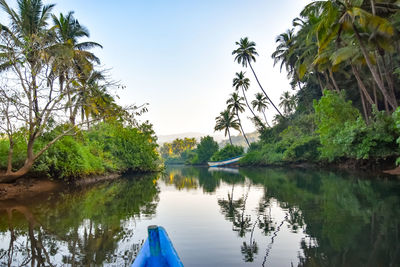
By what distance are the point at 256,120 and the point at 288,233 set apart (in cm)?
4291

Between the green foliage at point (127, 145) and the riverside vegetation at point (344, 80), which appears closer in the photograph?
the riverside vegetation at point (344, 80)

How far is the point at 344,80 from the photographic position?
2953 centimetres

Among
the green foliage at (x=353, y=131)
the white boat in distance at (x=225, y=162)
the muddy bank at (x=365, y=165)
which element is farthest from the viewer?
the white boat in distance at (x=225, y=162)

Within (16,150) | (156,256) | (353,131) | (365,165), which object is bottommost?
(365,165)

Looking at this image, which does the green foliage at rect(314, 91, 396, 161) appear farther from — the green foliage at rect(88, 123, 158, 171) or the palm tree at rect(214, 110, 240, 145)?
the palm tree at rect(214, 110, 240, 145)

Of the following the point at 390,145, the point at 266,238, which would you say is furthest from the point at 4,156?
the point at 390,145

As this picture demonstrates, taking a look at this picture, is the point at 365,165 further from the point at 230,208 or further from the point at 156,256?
the point at 156,256

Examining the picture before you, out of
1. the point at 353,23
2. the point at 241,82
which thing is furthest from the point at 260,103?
the point at 353,23

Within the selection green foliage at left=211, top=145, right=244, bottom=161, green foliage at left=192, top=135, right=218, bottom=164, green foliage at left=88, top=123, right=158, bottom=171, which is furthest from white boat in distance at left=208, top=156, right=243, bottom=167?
green foliage at left=88, top=123, right=158, bottom=171

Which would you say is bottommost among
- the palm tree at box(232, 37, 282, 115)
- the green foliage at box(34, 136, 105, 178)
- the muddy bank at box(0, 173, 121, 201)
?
the muddy bank at box(0, 173, 121, 201)

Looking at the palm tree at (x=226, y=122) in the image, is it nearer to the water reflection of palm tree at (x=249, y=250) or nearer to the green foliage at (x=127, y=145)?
the green foliage at (x=127, y=145)

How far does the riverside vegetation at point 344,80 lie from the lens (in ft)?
46.9

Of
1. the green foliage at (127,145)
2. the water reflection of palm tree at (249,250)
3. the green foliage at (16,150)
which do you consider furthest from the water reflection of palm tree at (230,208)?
the green foliage at (127,145)

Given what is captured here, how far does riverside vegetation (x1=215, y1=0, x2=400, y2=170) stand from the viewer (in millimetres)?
14281
